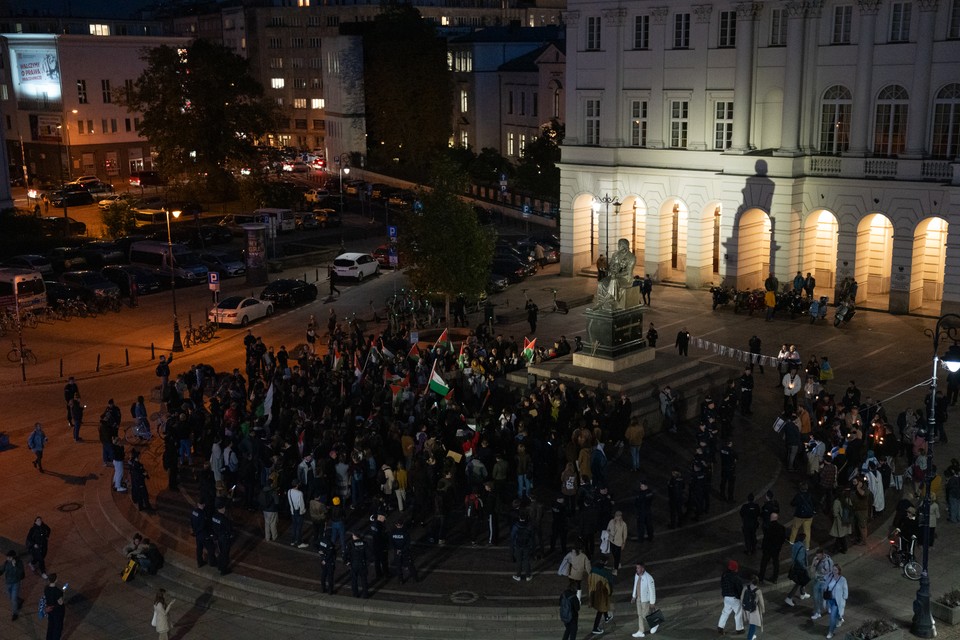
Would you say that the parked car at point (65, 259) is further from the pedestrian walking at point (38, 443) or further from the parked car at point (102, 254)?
the pedestrian walking at point (38, 443)

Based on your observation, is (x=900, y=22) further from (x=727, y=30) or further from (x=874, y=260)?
(x=874, y=260)

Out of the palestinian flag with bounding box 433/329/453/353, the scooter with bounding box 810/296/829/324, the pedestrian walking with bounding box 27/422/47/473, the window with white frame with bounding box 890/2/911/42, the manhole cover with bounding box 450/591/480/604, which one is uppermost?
the window with white frame with bounding box 890/2/911/42

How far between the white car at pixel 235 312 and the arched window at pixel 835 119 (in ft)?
→ 88.2

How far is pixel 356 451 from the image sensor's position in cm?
2675

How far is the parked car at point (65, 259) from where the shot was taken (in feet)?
207

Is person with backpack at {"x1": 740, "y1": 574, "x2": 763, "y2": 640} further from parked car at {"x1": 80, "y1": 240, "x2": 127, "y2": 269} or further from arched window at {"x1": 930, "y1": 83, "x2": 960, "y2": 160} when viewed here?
parked car at {"x1": 80, "y1": 240, "x2": 127, "y2": 269}

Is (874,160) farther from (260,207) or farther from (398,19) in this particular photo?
(398,19)

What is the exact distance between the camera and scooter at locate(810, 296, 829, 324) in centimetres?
4547

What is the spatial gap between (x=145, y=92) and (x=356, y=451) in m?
63.3

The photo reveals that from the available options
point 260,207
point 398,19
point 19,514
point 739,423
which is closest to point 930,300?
point 739,423

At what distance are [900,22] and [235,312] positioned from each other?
31.4 meters

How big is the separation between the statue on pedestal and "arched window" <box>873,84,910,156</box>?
62.6 ft

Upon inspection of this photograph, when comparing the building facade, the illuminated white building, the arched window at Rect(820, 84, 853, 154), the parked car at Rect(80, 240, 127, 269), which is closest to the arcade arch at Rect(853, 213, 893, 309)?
the building facade

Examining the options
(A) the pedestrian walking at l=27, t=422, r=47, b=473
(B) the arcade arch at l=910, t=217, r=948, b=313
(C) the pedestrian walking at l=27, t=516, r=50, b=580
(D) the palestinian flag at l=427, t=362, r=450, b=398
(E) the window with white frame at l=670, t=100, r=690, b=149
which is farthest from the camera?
(E) the window with white frame at l=670, t=100, r=690, b=149
